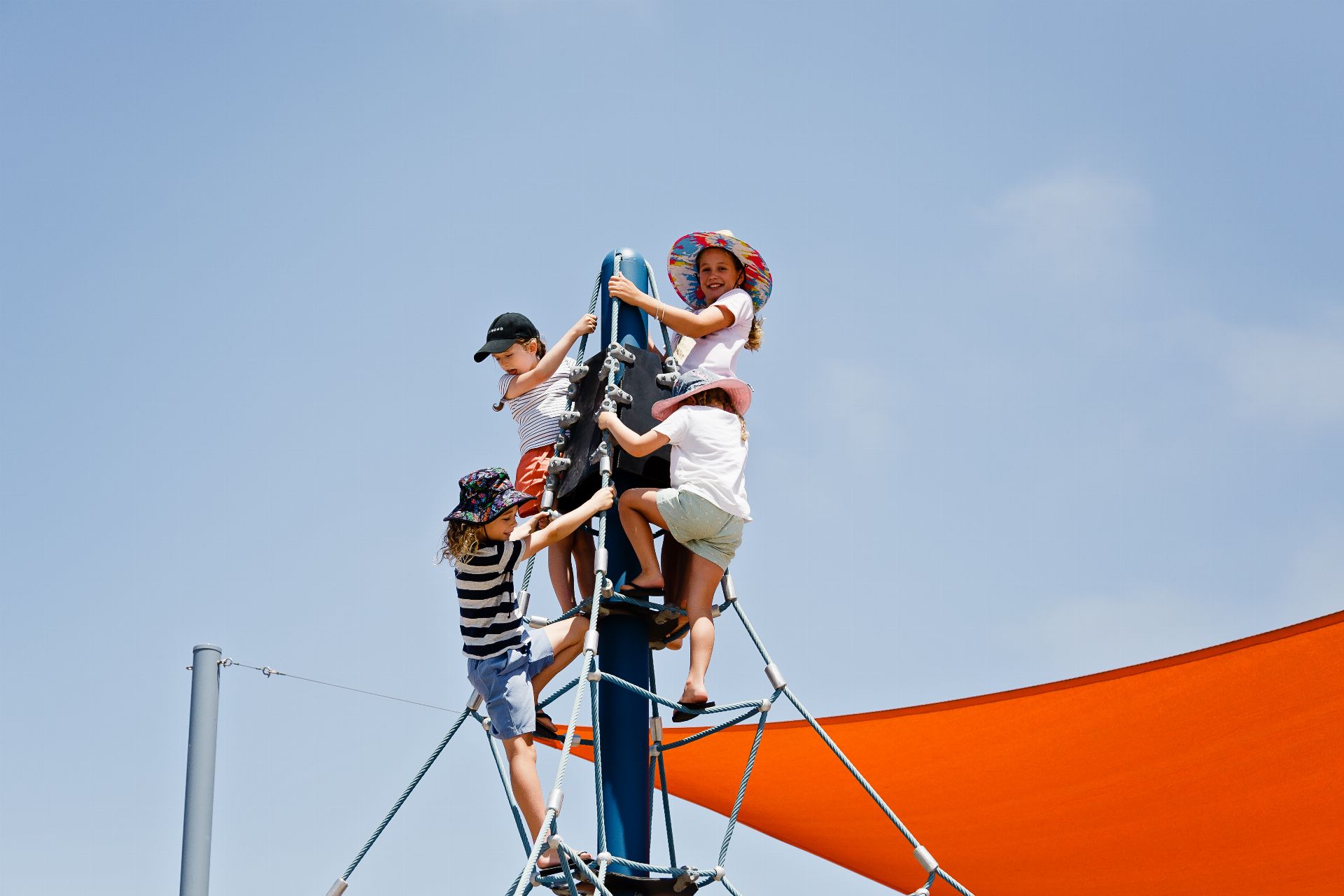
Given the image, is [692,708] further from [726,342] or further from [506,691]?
[726,342]

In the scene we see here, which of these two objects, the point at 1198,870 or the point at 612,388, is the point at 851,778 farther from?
the point at 612,388

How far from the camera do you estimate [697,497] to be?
308 centimetres

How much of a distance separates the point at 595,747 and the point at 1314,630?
1546mm

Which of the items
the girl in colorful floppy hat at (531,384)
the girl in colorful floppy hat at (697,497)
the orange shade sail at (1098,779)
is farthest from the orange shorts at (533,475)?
the orange shade sail at (1098,779)

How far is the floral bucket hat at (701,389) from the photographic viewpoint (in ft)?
10.5

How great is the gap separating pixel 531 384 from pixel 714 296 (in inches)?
19.6

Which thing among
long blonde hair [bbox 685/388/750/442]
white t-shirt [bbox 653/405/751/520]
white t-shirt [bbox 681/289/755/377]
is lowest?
white t-shirt [bbox 653/405/751/520]

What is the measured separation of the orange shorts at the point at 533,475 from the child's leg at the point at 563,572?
112 mm

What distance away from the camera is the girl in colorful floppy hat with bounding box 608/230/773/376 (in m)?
3.34

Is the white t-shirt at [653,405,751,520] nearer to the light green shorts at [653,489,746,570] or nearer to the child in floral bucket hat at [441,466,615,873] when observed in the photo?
the light green shorts at [653,489,746,570]

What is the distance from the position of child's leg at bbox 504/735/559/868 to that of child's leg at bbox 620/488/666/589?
0.44 meters

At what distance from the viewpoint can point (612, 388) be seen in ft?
10.8

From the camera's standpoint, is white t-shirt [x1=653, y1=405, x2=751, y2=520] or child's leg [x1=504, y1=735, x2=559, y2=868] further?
white t-shirt [x1=653, y1=405, x2=751, y2=520]

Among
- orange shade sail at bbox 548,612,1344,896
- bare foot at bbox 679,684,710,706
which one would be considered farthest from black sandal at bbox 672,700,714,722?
orange shade sail at bbox 548,612,1344,896
